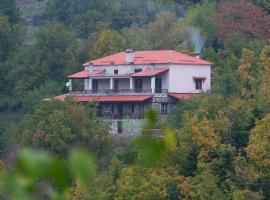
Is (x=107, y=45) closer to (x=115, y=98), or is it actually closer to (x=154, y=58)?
(x=154, y=58)

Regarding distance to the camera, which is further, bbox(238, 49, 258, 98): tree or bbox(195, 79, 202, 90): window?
bbox(195, 79, 202, 90): window

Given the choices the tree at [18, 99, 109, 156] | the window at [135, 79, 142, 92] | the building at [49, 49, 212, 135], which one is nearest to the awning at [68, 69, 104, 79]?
the building at [49, 49, 212, 135]

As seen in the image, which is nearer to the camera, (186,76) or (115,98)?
(115,98)

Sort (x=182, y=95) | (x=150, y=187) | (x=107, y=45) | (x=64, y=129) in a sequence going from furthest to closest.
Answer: (x=107, y=45)
(x=182, y=95)
(x=64, y=129)
(x=150, y=187)

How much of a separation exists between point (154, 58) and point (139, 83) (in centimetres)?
145

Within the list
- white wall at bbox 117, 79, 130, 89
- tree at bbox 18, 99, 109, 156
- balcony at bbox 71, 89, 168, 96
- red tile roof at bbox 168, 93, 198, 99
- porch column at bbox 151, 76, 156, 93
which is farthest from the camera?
white wall at bbox 117, 79, 130, 89

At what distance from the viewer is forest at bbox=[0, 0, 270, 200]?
28906 millimetres

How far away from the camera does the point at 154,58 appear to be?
41719mm

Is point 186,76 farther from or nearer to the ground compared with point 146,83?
farther from the ground

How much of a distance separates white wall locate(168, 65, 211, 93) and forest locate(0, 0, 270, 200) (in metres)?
0.51

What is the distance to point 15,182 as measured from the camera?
1.10 m

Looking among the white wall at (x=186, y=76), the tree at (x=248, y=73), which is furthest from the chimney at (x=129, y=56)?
the tree at (x=248, y=73)

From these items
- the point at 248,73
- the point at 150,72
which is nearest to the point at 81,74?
the point at 150,72

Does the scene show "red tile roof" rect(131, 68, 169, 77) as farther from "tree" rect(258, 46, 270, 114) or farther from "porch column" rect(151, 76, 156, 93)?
"tree" rect(258, 46, 270, 114)
